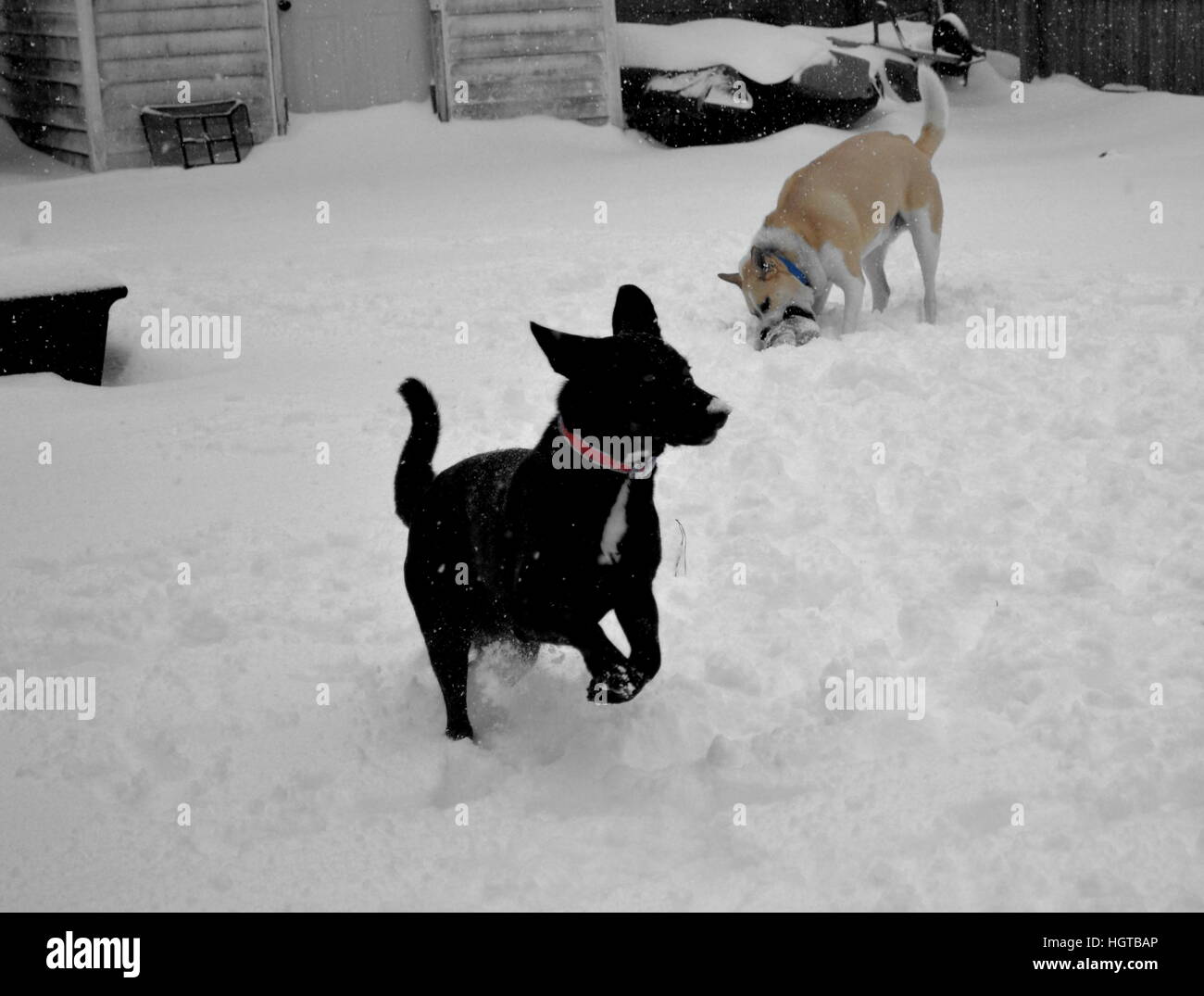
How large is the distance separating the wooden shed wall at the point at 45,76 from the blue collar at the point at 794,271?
9.58 metres

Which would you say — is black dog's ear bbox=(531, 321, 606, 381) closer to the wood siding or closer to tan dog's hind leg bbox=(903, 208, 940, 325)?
tan dog's hind leg bbox=(903, 208, 940, 325)

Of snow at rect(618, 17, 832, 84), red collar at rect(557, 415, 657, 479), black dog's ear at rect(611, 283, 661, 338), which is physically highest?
black dog's ear at rect(611, 283, 661, 338)

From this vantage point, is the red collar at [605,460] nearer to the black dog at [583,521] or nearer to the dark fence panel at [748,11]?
the black dog at [583,521]

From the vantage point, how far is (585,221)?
10.9 meters

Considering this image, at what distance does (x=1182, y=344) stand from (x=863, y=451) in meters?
2.00

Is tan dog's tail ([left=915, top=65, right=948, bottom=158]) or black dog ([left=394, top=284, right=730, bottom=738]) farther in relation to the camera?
tan dog's tail ([left=915, top=65, right=948, bottom=158])

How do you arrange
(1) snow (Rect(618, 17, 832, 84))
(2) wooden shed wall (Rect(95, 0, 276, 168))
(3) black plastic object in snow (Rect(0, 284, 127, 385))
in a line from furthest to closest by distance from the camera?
1. (1) snow (Rect(618, 17, 832, 84))
2. (2) wooden shed wall (Rect(95, 0, 276, 168))
3. (3) black plastic object in snow (Rect(0, 284, 127, 385))

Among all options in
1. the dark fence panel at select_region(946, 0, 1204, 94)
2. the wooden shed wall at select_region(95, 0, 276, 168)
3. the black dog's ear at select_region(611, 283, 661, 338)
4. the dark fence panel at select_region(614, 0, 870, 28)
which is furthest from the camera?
the dark fence panel at select_region(614, 0, 870, 28)

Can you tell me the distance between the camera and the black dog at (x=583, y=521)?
3240 millimetres

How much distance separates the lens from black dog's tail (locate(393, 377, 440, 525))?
3814mm

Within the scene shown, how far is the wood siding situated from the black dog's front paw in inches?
493

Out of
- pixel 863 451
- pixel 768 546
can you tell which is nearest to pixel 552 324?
pixel 863 451

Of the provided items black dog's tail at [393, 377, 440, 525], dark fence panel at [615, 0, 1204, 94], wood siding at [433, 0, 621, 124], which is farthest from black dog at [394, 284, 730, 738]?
dark fence panel at [615, 0, 1204, 94]
